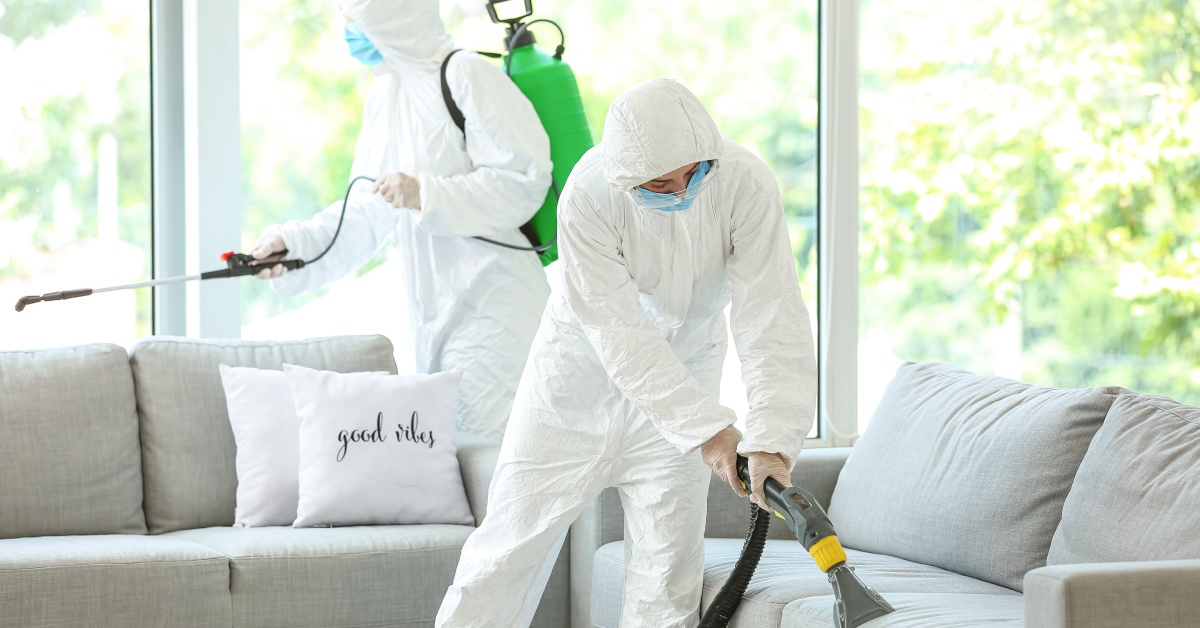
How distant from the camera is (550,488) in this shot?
2.28 m

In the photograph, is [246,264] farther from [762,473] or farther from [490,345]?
[762,473]

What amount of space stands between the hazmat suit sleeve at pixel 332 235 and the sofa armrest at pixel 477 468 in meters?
0.59

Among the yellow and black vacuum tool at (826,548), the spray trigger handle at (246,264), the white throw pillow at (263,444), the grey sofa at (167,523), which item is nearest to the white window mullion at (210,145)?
the spray trigger handle at (246,264)

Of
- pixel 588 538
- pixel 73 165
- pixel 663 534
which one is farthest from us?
pixel 73 165

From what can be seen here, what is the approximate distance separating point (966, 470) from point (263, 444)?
1595 millimetres

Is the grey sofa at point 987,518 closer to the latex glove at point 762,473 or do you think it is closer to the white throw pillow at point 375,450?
the latex glove at point 762,473

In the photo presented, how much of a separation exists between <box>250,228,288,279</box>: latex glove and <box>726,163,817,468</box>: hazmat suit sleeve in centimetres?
138

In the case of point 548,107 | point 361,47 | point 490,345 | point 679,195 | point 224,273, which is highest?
point 361,47

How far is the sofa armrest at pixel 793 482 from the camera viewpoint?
2.74 metres

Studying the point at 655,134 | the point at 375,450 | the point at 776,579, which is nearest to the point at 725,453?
the point at 776,579

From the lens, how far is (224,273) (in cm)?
303

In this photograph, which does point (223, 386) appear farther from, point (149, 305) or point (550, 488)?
point (550, 488)

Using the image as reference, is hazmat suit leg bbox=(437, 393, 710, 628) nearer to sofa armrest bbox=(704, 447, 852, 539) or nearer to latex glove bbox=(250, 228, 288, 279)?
sofa armrest bbox=(704, 447, 852, 539)

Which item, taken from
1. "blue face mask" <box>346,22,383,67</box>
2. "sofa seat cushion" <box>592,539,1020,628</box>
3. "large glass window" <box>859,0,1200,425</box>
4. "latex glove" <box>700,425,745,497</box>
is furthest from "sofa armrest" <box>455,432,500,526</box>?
"large glass window" <box>859,0,1200,425</box>
